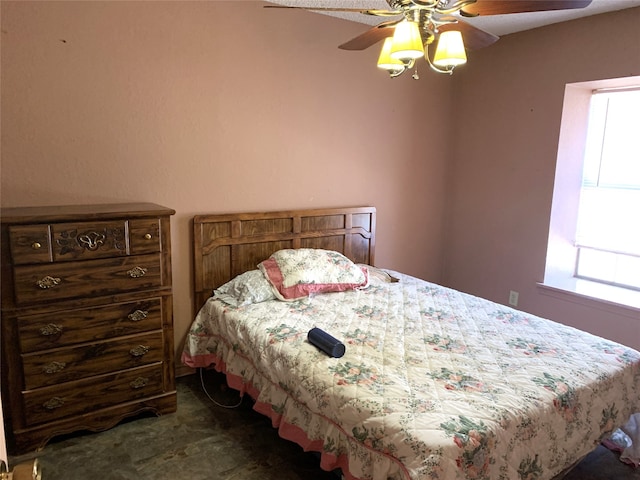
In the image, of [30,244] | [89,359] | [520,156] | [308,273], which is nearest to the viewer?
[30,244]

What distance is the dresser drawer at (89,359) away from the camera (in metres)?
2.13

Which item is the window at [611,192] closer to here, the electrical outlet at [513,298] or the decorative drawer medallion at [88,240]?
the electrical outlet at [513,298]

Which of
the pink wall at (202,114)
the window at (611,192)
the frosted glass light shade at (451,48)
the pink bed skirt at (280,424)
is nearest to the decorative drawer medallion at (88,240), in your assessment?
the pink wall at (202,114)

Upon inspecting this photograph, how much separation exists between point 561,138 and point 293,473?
301 cm

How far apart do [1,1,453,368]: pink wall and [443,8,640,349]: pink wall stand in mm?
426

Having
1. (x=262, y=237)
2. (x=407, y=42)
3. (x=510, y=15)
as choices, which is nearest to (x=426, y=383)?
(x=407, y=42)

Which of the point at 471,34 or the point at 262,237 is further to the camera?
the point at 262,237

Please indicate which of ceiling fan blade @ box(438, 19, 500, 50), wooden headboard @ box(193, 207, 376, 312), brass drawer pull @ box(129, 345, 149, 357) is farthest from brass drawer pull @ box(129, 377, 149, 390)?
ceiling fan blade @ box(438, 19, 500, 50)

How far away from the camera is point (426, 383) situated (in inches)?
71.2

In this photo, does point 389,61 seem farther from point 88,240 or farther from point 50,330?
point 50,330

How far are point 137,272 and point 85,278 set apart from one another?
0.24 metres

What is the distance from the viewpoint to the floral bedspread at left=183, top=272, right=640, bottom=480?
1532mm

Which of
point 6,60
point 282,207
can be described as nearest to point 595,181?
point 282,207

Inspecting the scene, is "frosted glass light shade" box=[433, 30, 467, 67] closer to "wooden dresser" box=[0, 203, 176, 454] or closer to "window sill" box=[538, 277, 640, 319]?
"wooden dresser" box=[0, 203, 176, 454]
